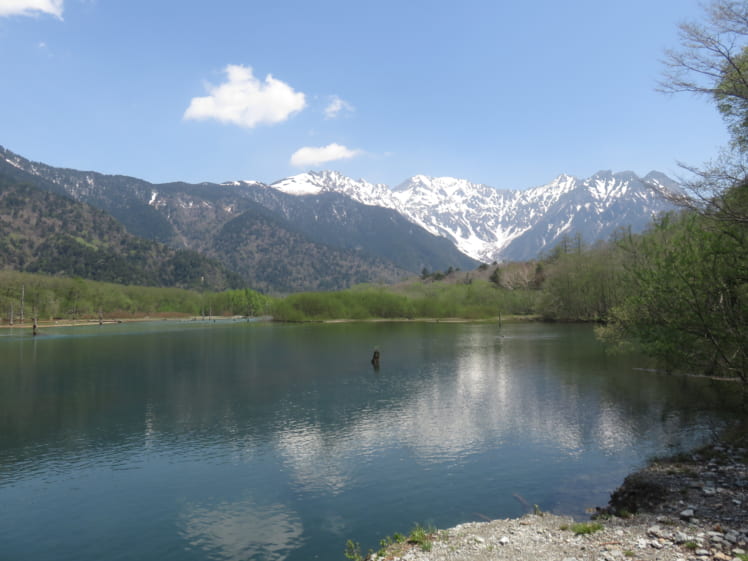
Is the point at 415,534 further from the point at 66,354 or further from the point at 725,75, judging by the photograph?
the point at 66,354

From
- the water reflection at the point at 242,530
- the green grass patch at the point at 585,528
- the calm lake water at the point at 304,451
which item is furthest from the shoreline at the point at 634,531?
the water reflection at the point at 242,530

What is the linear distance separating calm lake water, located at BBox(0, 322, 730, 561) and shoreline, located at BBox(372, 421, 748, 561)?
6.94 feet

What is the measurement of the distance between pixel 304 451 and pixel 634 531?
19.1 m

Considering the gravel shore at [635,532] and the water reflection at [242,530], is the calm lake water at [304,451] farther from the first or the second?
the gravel shore at [635,532]

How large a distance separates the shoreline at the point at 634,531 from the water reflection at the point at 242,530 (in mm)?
4456

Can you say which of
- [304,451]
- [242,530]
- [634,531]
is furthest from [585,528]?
[304,451]

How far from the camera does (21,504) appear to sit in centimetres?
2331

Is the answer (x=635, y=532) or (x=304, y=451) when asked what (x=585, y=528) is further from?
(x=304, y=451)

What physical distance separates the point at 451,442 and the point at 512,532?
49.0 feet

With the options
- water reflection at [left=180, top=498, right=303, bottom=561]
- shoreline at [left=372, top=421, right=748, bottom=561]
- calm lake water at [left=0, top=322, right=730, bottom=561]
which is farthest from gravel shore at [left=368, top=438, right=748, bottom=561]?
water reflection at [left=180, top=498, right=303, bottom=561]

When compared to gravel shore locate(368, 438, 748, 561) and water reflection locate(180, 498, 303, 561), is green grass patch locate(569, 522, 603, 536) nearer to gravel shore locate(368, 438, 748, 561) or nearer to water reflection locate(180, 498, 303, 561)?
gravel shore locate(368, 438, 748, 561)

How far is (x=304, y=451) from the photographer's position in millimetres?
30969

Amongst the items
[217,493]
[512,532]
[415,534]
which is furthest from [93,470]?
[512,532]

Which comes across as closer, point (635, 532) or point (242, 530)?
point (635, 532)
